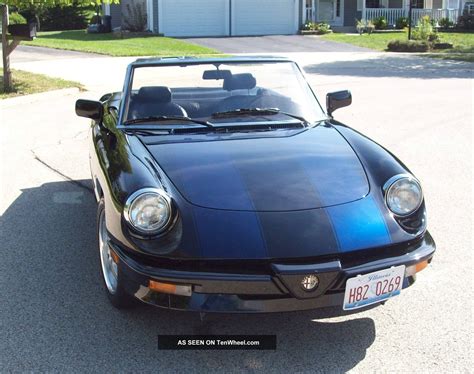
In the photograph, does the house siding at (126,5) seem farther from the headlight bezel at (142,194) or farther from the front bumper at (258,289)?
the front bumper at (258,289)

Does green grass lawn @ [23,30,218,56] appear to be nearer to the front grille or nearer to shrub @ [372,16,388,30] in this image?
shrub @ [372,16,388,30]

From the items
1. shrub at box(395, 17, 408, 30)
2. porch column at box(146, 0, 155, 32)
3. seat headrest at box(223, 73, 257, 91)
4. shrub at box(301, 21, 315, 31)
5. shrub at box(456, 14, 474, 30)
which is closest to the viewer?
seat headrest at box(223, 73, 257, 91)

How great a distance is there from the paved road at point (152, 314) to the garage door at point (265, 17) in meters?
27.6

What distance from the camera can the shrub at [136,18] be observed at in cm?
3281

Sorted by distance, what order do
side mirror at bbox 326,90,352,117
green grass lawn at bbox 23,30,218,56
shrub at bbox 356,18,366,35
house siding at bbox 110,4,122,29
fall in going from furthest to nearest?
house siding at bbox 110,4,122,29 → shrub at bbox 356,18,366,35 → green grass lawn at bbox 23,30,218,56 → side mirror at bbox 326,90,352,117

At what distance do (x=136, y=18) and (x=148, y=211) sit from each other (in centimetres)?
3183

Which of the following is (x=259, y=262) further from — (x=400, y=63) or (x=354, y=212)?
(x=400, y=63)

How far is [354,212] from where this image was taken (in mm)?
3150

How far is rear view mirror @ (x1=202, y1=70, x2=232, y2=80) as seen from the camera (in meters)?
4.75

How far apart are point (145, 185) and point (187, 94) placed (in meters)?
1.66

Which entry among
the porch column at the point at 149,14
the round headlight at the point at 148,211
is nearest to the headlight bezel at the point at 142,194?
the round headlight at the point at 148,211

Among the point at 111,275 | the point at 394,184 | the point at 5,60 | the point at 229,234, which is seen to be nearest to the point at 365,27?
the point at 5,60

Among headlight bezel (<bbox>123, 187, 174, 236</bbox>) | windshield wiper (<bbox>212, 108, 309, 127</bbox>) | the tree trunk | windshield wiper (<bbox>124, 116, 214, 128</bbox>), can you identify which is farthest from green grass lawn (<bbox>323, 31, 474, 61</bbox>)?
headlight bezel (<bbox>123, 187, 174, 236</bbox>)

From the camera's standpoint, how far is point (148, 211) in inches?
121
